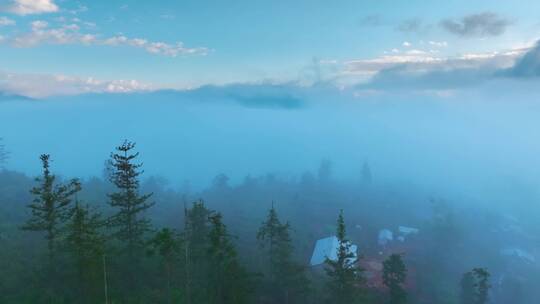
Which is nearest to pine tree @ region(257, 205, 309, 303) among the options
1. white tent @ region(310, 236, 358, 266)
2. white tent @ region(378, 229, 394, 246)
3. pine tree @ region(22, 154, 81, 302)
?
pine tree @ region(22, 154, 81, 302)

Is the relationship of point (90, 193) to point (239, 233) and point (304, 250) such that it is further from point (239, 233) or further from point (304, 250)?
point (304, 250)

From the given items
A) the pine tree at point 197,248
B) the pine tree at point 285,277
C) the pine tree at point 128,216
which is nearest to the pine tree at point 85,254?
the pine tree at point 128,216

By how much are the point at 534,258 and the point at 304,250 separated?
55.3m

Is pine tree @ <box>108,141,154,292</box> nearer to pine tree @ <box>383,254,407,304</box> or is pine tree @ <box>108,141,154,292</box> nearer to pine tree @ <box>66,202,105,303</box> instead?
pine tree @ <box>66,202,105,303</box>

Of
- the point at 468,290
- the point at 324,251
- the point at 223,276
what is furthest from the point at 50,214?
the point at 324,251

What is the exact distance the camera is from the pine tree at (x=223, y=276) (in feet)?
92.8

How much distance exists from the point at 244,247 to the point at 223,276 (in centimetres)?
4021

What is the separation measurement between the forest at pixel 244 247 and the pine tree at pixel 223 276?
0.09 m

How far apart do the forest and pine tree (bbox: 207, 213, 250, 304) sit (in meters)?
0.09

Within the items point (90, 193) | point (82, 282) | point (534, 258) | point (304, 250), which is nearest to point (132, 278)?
point (82, 282)

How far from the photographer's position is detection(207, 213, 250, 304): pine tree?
28.3 m

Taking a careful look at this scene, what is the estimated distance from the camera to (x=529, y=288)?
68.4 m

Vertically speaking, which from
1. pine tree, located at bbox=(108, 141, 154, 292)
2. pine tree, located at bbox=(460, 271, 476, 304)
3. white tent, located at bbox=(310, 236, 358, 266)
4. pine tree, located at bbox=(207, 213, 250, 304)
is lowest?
pine tree, located at bbox=(460, 271, 476, 304)

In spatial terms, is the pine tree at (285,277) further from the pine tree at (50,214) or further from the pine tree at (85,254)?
the pine tree at (50,214)
